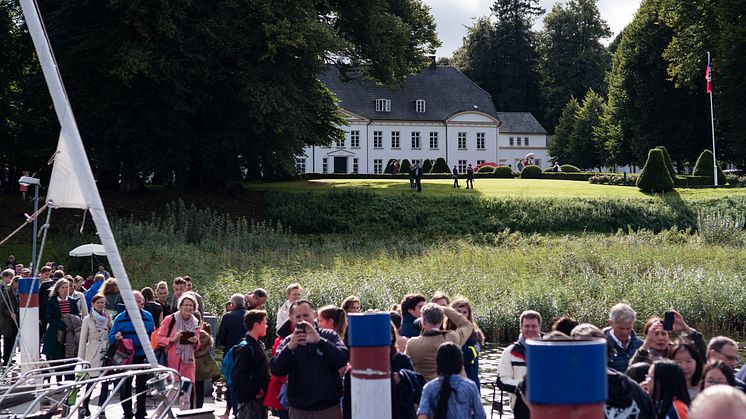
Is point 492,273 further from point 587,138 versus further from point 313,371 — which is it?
point 587,138

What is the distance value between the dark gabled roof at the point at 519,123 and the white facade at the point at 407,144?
9655 millimetres

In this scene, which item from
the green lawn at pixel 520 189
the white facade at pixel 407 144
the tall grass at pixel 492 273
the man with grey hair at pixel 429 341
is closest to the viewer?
the man with grey hair at pixel 429 341

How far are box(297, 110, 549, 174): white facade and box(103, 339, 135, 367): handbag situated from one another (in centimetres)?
7801

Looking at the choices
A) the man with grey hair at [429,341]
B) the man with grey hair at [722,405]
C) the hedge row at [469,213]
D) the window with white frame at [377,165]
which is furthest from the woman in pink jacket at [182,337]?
the window with white frame at [377,165]

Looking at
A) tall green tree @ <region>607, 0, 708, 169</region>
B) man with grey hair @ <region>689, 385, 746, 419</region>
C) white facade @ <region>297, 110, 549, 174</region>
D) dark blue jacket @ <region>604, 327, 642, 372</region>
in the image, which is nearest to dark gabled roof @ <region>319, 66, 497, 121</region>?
white facade @ <region>297, 110, 549, 174</region>

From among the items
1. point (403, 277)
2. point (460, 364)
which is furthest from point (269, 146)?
point (460, 364)

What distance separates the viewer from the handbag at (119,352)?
42.9 ft

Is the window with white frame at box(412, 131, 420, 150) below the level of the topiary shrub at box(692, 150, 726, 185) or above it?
above

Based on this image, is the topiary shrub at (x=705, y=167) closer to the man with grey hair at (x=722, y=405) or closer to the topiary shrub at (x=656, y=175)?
the topiary shrub at (x=656, y=175)

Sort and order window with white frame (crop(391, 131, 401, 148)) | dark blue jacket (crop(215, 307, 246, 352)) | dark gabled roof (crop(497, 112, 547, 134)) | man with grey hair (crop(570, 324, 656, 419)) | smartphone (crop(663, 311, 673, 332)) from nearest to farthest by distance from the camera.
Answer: man with grey hair (crop(570, 324, 656, 419)) → smartphone (crop(663, 311, 673, 332)) → dark blue jacket (crop(215, 307, 246, 352)) → window with white frame (crop(391, 131, 401, 148)) → dark gabled roof (crop(497, 112, 547, 134))

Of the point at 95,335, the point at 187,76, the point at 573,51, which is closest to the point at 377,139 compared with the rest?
the point at 573,51

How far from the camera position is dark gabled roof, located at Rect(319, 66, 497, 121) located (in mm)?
93625

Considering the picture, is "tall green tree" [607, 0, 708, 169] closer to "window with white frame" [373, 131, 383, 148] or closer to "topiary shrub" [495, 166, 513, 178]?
"topiary shrub" [495, 166, 513, 178]

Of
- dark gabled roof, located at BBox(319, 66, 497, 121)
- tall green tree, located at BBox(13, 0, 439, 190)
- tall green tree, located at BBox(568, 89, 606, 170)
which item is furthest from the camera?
tall green tree, located at BBox(568, 89, 606, 170)
